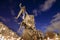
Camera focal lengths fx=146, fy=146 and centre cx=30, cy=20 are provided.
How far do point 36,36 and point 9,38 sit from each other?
7.23ft

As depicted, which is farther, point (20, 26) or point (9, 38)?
point (9, 38)

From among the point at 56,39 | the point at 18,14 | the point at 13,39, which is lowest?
the point at 56,39

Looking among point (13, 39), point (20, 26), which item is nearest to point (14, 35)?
point (13, 39)

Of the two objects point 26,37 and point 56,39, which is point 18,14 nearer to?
point 26,37

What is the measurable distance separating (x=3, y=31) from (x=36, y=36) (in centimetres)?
252

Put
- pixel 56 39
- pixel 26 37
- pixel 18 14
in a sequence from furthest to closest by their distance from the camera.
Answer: pixel 18 14, pixel 26 37, pixel 56 39

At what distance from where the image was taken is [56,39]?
791 centimetres

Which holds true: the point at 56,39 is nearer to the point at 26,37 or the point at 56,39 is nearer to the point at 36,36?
the point at 36,36

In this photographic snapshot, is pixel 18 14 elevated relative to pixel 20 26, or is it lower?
elevated

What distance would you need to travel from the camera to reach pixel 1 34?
31.4ft

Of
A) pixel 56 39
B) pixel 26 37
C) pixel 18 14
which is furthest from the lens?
pixel 18 14

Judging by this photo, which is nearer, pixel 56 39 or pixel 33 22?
pixel 56 39

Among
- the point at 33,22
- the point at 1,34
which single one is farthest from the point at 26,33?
the point at 1,34

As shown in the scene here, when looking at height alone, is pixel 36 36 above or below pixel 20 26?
below
